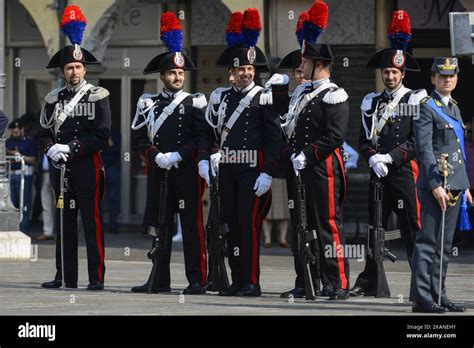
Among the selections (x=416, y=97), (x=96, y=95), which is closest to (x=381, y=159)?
(x=416, y=97)

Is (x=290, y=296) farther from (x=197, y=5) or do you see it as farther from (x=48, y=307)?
(x=197, y=5)

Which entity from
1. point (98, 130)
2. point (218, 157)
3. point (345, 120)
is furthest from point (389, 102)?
point (98, 130)

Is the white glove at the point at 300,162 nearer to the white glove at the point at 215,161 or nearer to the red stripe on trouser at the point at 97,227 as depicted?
the white glove at the point at 215,161

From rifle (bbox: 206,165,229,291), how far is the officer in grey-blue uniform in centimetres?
243

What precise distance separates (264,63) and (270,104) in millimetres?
392

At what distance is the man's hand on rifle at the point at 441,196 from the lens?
12.7 metres

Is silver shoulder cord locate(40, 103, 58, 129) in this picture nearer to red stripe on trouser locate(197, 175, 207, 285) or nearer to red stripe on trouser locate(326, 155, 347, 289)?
red stripe on trouser locate(197, 175, 207, 285)

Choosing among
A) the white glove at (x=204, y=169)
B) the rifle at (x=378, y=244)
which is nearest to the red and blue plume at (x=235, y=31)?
the white glove at (x=204, y=169)

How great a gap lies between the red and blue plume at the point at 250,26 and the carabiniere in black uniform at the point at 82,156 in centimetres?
136

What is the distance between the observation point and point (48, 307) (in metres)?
13.5
